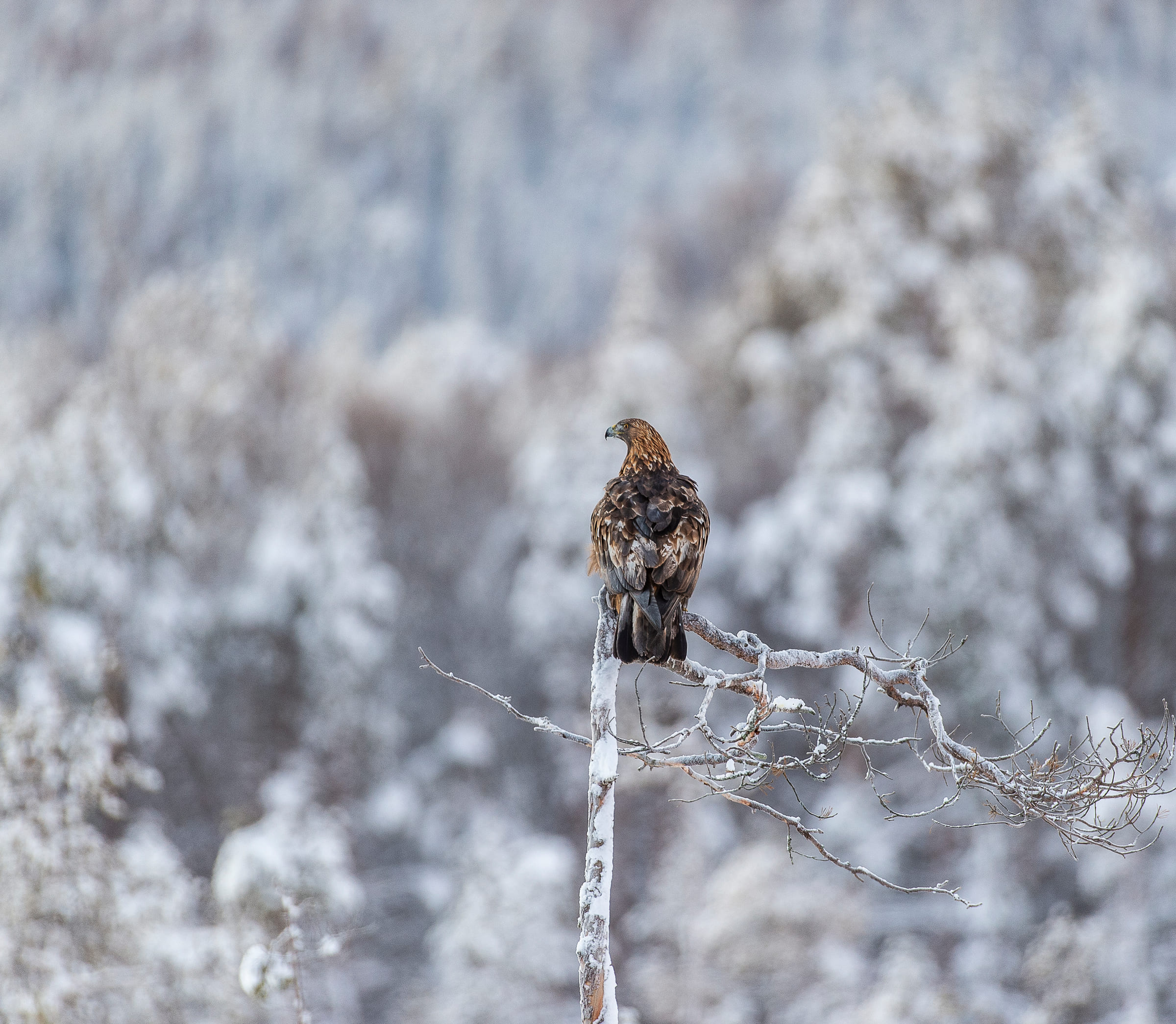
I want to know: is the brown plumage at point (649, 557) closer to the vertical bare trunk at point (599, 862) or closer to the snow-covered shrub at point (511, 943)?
the vertical bare trunk at point (599, 862)

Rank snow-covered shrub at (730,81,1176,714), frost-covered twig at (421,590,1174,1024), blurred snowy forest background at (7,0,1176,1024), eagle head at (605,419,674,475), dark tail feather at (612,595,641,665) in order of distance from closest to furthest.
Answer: frost-covered twig at (421,590,1174,1024) → dark tail feather at (612,595,641,665) → eagle head at (605,419,674,475) → blurred snowy forest background at (7,0,1176,1024) → snow-covered shrub at (730,81,1176,714)

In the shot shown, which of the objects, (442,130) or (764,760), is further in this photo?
(442,130)

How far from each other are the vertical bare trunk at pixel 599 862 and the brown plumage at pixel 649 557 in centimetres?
18

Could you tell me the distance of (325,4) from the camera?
169ft

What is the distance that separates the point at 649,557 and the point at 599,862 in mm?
1027

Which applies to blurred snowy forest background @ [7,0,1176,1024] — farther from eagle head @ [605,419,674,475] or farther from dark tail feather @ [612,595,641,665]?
eagle head @ [605,419,674,475]

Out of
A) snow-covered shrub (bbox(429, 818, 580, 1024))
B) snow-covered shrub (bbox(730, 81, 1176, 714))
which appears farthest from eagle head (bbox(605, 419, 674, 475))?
snow-covered shrub (bbox(730, 81, 1176, 714))

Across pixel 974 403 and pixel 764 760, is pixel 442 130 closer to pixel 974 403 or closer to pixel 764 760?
pixel 974 403

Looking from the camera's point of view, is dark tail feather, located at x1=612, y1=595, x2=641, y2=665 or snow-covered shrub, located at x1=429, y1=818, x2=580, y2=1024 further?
snow-covered shrub, located at x1=429, y1=818, x2=580, y2=1024

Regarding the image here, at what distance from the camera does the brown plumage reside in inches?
138

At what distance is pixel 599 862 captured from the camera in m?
3.49

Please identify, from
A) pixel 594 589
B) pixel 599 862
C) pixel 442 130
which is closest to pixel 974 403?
pixel 594 589

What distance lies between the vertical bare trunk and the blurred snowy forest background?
1.82 m

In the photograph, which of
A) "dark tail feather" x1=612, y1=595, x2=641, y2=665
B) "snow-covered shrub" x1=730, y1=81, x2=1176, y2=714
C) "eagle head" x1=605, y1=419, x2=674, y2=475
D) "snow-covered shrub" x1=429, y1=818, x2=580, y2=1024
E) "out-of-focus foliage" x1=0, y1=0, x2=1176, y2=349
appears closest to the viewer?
"dark tail feather" x1=612, y1=595, x2=641, y2=665
